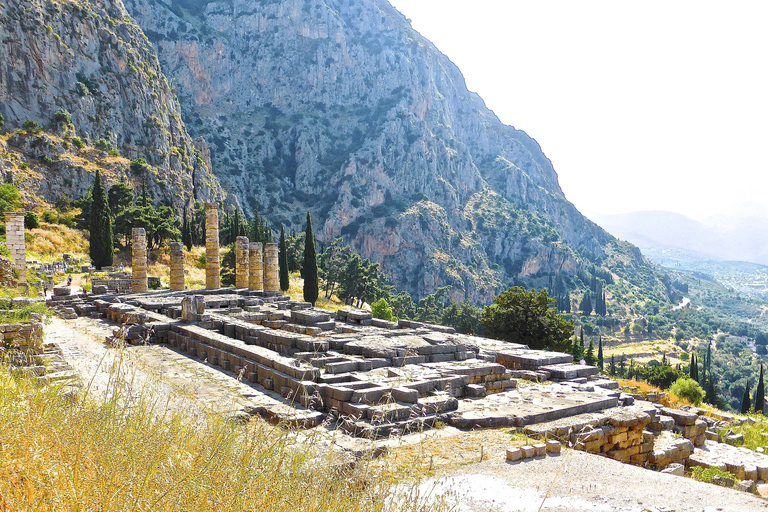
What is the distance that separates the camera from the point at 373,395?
9586mm

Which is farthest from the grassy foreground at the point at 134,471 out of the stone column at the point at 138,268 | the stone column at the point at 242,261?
the stone column at the point at 242,261

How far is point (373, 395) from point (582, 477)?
3.79 m

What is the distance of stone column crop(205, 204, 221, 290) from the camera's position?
30.2 m

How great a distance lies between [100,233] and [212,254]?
1292cm

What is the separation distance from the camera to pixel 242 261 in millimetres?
32188

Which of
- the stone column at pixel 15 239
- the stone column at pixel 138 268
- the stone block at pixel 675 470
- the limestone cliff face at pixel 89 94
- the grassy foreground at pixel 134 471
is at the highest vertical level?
the limestone cliff face at pixel 89 94

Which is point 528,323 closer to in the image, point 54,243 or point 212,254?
point 212,254

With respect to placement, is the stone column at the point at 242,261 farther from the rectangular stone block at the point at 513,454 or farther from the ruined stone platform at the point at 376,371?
the rectangular stone block at the point at 513,454

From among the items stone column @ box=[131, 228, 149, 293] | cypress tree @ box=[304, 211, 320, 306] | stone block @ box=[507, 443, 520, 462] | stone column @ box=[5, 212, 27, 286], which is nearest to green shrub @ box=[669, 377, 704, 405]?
stone block @ box=[507, 443, 520, 462]

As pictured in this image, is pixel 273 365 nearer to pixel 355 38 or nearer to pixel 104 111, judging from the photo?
pixel 104 111

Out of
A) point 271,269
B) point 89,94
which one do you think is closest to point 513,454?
point 271,269

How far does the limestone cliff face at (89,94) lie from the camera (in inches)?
2178

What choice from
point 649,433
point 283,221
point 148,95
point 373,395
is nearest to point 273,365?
point 373,395

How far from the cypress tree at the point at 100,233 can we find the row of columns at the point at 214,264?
9945 millimetres
